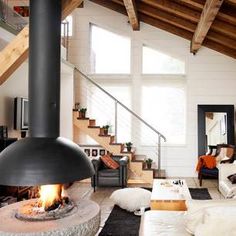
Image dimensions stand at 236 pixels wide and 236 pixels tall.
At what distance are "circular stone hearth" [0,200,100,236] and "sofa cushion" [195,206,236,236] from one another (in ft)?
3.48

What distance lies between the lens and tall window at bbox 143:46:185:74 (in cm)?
881

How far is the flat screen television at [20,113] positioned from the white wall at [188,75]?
10.0ft

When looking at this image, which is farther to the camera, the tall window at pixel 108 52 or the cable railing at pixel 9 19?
the tall window at pixel 108 52

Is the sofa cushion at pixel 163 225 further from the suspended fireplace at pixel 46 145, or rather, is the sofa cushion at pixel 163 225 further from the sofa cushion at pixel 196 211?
the suspended fireplace at pixel 46 145

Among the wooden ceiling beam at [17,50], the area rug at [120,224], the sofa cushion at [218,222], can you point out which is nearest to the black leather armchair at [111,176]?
the area rug at [120,224]

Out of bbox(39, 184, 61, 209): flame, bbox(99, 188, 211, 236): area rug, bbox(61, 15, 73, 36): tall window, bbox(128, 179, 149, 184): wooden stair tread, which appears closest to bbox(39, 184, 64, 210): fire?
bbox(39, 184, 61, 209): flame

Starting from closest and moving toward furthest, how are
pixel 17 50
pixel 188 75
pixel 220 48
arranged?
pixel 17 50
pixel 220 48
pixel 188 75

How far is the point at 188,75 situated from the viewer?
870 centimetres

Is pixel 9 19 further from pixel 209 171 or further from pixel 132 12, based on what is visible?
pixel 209 171

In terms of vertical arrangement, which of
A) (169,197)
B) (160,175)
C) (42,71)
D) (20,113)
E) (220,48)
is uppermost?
(220,48)

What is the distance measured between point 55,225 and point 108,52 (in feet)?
22.3

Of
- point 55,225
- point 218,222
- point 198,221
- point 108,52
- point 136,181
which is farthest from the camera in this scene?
point 108,52

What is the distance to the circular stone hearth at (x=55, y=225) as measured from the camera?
2.72 meters

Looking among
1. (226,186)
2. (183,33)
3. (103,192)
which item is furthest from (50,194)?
(183,33)
